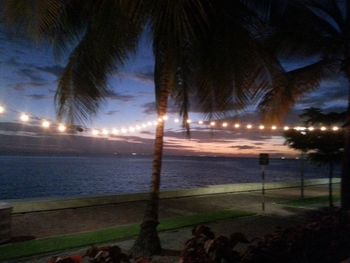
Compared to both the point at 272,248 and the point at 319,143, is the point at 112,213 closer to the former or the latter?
the point at 272,248

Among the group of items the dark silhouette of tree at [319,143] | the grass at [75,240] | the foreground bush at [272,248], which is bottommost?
the grass at [75,240]

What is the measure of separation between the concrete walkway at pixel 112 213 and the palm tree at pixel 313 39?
483 cm

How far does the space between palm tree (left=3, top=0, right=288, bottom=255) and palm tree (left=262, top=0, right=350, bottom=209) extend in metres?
2.89

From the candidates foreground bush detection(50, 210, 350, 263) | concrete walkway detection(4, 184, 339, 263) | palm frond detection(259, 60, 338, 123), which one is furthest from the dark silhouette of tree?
foreground bush detection(50, 210, 350, 263)

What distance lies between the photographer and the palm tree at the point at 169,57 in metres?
7.33

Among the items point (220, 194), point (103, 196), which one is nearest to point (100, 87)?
point (103, 196)

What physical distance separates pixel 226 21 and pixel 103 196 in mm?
10195

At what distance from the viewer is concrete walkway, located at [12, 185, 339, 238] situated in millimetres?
11258

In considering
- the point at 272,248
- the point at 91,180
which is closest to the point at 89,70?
the point at 272,248

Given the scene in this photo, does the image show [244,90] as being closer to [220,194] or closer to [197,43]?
[197,43]

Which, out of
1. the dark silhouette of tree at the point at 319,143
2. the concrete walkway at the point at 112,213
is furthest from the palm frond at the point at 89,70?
the dark silhouette of tree at the point at 319,143

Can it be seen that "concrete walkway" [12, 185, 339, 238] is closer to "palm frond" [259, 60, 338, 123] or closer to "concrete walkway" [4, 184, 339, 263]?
"concrete walkway" [4, 184, 339, 263]

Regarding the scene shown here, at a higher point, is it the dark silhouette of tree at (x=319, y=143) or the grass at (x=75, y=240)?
the dark silhouette of tree at (x=319, y=143)

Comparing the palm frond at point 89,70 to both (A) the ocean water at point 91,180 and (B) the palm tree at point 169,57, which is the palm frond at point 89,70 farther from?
(A) the ocean water at point 91,180
